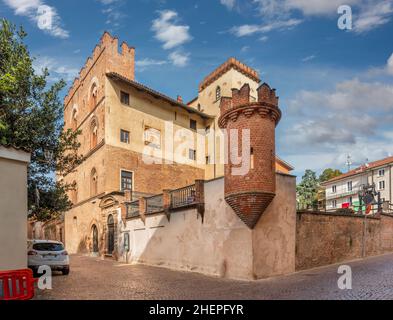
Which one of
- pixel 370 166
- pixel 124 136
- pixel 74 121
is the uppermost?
pixel 74 121

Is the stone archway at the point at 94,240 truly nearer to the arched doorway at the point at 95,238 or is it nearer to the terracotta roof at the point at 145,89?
the arched doorway at the point at 95,238

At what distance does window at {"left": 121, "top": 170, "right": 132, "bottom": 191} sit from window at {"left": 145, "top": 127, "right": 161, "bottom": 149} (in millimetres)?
3605

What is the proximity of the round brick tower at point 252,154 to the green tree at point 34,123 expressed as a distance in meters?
8.39

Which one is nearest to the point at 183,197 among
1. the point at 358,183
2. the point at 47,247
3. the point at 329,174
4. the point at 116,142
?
the point at 47,247

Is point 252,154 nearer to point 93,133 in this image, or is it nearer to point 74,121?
point 93,133

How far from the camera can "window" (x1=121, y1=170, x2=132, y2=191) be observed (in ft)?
91.1

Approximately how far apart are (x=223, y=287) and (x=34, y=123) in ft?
34.7

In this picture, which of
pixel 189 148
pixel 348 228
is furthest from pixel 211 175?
pixel 348 228

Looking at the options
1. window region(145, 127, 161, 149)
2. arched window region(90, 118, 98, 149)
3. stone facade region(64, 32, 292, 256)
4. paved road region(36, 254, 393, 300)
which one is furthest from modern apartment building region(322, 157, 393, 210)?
paved road region(36, 254, 393, 300)

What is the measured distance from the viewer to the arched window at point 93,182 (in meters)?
29.1

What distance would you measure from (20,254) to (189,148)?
1043 inches

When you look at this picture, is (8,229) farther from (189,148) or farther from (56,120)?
(189,148)

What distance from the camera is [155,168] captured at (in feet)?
99.6
